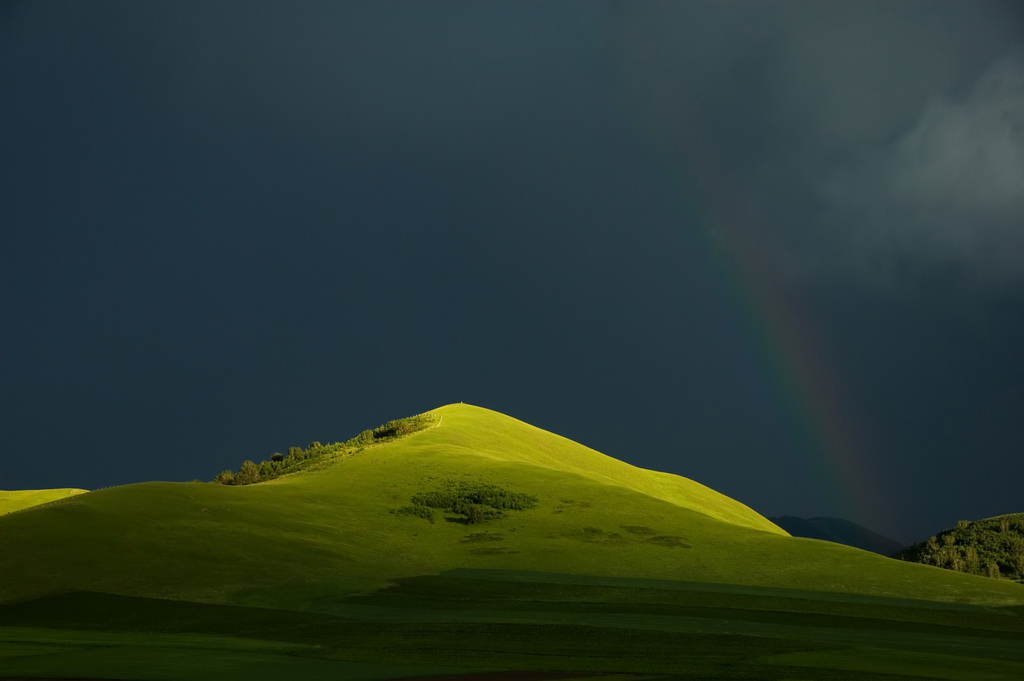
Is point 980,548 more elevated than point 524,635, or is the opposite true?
point 980,548

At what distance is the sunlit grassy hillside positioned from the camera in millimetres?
61281

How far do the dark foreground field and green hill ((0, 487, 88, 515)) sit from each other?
88.0 m

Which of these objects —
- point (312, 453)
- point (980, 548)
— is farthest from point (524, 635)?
point (980, 548)

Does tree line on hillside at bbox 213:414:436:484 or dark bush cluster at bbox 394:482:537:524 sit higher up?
tree line on hillside at bbox 213:414:436:484

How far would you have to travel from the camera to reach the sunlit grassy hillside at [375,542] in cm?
6128

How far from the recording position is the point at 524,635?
157 feet

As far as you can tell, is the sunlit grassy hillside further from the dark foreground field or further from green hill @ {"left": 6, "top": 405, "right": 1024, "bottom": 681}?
the dark foreground field

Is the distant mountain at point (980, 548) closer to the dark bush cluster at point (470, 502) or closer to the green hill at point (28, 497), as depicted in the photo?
the dark bush cluster at point (470, 502)

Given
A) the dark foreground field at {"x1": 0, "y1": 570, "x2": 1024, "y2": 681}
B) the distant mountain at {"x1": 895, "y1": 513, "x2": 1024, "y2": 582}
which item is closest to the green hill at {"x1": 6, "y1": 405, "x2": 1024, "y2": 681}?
the dark foreground field at {"x1": 0, "y1": 570, "x2": 1024, "y2": 681}

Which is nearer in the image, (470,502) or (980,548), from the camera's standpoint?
(470,502)

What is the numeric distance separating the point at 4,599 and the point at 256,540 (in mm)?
20924

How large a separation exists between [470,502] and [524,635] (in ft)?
150

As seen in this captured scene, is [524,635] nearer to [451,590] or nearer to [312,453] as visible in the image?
[451,590]

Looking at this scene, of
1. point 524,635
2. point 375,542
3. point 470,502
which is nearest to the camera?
point 524,635
